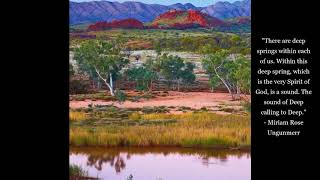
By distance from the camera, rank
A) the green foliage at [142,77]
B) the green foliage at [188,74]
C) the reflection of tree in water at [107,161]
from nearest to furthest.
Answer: the reflection of tree in water at [107,161] < the green foliage at [142,77] < the green foliage at [188,74]

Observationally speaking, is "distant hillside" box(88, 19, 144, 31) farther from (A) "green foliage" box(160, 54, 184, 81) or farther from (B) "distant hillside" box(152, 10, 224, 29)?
(A) "green foliage" box(160, 54, 184, 81)

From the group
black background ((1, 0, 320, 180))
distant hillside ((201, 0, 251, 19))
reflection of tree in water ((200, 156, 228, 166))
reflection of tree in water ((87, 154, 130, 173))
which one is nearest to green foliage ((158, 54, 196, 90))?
distant hillside ((201, 0, 251, 19))

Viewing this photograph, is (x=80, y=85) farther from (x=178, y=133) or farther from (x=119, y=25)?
(x=178, y=133)

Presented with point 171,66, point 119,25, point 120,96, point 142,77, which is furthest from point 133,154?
point 119,25

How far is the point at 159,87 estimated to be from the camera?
8.46 meters

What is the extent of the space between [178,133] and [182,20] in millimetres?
1786

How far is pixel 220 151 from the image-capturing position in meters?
8.17

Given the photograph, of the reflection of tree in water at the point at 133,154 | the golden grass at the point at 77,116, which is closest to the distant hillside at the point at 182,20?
the golden grass at the point at 77,116

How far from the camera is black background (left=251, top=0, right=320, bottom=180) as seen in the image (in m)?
6.20

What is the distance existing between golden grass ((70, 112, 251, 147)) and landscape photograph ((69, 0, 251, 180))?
0.5 inches

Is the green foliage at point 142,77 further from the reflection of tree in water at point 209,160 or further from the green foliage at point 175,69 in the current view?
the reflection of tree in water at point 209,160

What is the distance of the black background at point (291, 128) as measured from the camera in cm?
620

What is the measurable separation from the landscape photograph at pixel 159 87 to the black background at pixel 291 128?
1.31 m

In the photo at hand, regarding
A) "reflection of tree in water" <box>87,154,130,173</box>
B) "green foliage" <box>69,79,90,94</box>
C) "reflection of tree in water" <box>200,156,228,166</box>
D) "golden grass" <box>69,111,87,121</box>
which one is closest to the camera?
"reflection of tree in water" <box>87,154,130,173</box>
